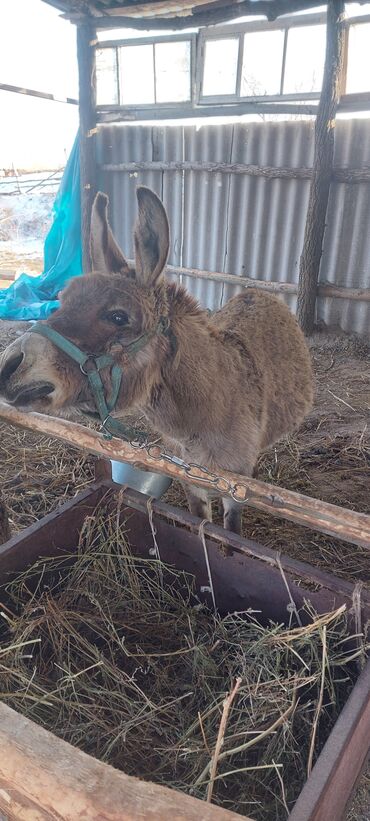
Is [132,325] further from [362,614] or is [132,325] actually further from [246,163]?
[246,163]

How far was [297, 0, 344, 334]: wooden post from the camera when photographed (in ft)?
19.3

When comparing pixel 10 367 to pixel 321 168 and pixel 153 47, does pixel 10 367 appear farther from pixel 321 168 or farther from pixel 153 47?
pixel 153 47

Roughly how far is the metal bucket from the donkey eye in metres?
1.14

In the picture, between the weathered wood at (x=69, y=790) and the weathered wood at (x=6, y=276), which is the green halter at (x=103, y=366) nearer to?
the weathered wood at (x=69, y=790)

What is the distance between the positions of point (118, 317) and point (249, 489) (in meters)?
0.80

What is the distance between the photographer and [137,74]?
8180mm

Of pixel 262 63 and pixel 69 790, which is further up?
pixel 262 63

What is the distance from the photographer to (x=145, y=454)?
6.39 ft

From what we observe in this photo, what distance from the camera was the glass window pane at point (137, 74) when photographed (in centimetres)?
809

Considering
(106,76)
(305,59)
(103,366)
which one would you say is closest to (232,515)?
(103,366)

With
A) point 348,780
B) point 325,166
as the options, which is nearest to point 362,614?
point 348,780

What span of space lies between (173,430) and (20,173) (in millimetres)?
24143

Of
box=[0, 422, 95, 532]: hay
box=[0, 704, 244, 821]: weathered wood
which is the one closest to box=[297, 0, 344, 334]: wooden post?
box=[0, 422, 95, 532]: hay

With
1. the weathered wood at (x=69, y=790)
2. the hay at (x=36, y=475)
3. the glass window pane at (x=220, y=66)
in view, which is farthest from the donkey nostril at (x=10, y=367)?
the glass window pane at (x=220, y=66)
